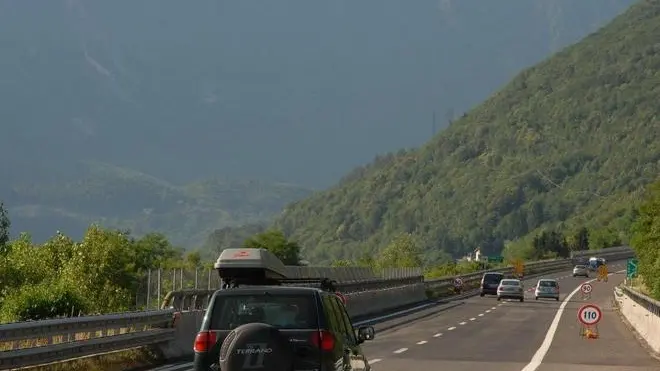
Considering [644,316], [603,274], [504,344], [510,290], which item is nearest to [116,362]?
[504,344]

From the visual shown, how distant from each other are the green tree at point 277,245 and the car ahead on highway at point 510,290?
67.1m

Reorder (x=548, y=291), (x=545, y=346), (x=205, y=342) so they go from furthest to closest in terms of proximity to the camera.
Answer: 1. (x=548, y=291)
2. (x=545, y=346)
3. (x=205, y=342)

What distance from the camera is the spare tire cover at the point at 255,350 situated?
10.7 m

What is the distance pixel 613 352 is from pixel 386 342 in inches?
216

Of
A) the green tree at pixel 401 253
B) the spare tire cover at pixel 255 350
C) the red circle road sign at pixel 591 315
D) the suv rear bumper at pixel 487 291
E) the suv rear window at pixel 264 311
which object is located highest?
the green tree at pixel 401 253

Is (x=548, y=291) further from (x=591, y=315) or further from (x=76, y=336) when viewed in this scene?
(x=76, y=336)

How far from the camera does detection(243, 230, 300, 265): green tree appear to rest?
132m

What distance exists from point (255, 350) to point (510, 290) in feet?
180

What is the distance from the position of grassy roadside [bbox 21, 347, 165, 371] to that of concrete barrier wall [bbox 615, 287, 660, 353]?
11886mm

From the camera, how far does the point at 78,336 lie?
69.5 ft

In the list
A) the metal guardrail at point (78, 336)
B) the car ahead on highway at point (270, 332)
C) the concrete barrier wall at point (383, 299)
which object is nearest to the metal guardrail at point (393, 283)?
the concrete barrier wall at point (383, 299)

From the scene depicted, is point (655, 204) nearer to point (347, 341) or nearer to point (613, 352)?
point (613, 352)

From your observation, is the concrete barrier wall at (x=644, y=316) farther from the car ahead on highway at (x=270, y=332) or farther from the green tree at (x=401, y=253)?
the green tree at (x=401, y=253)

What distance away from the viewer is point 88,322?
1923 centimetres
